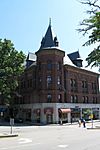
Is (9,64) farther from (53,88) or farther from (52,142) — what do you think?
(52,142)

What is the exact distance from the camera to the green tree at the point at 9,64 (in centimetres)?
5094

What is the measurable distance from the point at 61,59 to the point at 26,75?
1131 centimetres

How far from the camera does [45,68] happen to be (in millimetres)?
59031

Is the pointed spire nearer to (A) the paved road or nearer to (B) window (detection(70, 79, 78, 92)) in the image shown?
(B) window (detection(70, 79, 78, 92))

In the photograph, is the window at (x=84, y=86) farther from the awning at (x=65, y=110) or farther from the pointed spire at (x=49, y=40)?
the pointed spire at (x=49, y=40)

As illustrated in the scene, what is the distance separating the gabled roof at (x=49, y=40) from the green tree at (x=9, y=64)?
9.73 metres

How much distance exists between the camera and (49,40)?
6131 centimetres

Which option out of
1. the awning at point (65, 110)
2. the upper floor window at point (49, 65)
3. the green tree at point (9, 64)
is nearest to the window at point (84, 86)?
the awning at point (65, 110)

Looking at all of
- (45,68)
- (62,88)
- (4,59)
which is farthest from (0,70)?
(62,88)

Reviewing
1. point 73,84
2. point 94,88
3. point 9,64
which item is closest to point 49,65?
point 73,84

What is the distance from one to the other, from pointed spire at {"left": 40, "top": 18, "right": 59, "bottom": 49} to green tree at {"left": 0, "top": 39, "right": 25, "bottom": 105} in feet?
31.9

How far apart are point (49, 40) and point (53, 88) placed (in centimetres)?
1150

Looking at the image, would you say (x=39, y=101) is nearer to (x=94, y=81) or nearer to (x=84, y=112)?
(x=84, y=112)

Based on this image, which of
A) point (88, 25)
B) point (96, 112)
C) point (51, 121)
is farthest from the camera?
point (96, 112)
